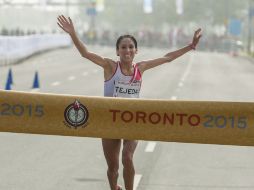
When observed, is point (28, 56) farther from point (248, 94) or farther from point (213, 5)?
point (213, 5)

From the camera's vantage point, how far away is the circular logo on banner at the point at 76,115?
751 cm

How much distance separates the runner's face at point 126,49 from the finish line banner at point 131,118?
1.40 feet

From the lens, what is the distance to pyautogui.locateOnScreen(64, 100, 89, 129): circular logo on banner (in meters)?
7.51

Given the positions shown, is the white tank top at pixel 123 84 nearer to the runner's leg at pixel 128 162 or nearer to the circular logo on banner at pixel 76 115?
the circular logo on banner at pixel 76 115

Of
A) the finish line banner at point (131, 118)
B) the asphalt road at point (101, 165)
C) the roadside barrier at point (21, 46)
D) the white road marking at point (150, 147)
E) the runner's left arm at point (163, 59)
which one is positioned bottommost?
the roadside barrier at point (21, 46)

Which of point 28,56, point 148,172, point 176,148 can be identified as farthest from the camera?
point 28,56

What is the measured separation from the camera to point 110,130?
7500mm

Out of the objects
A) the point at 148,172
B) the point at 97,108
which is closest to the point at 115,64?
the point at 97,108

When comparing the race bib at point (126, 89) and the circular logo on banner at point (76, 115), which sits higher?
the race bib at point (126, 89)

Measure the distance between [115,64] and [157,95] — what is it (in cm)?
1712

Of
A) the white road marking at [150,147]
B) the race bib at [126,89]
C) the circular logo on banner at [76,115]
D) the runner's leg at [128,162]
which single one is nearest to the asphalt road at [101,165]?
the white road marking at [150,147]

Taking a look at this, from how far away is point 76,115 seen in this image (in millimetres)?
7523

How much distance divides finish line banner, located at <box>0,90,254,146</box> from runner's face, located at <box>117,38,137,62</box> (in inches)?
16.8

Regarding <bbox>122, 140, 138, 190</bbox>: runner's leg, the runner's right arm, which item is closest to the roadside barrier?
the runner's right arm
